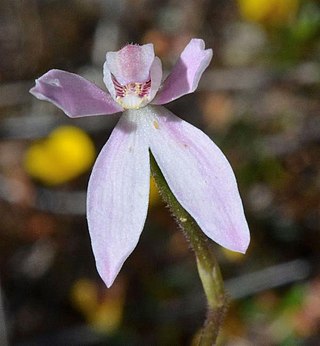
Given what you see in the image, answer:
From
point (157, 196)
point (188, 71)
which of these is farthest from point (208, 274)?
point (157, 196)

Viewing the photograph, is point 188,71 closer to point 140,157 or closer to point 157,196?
point 140,157

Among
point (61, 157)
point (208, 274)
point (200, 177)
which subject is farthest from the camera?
point (61, 157)

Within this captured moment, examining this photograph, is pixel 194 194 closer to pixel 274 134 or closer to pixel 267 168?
pixel 267 168

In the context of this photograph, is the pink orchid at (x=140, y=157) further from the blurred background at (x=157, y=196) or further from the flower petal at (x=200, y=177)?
the blurred background at (x=157, y=196)

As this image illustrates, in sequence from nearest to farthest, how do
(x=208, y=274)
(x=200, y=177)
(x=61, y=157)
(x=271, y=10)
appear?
(x=200, y=177) < (x=208, y=274) < (x=61, y=157) < (x=271, y=10)

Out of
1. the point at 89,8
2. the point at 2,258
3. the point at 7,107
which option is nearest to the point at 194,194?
the point at 2,258

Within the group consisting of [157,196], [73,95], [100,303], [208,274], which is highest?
[73,95]

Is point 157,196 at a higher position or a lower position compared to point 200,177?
lower

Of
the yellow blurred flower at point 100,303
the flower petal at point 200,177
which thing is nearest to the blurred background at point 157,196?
the yellow blurred flower at point 100,303

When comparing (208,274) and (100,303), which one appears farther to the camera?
(100,303)
